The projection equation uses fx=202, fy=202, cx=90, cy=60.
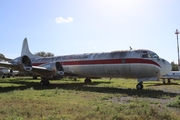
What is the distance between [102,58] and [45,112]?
1207cm

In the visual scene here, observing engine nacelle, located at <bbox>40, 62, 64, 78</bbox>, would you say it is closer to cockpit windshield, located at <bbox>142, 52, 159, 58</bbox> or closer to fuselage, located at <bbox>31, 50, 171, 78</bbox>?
fuselage, located at <bbox>31, 50, 171, 78</bbox>

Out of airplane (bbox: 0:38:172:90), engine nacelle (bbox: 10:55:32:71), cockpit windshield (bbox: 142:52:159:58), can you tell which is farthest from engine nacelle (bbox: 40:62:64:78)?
cockpit windshield (bbox: 142:52:159:58)

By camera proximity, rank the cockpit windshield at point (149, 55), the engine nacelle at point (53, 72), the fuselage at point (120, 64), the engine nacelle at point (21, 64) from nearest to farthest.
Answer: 1. the fuselage at point (120, 64)
2. the cockpit windshield at point (149, 55)
3. the engine nacelle at point (21, 64)
4. the engine nacelle at point (53, 72)

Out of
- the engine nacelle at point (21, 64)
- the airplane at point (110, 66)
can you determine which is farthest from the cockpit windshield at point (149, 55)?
the engine nacelle at point (21, 64)

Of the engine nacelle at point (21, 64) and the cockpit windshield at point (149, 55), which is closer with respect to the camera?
the cockpit windshield at point (149, 55)

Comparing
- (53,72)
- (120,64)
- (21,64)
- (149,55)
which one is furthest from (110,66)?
(21,64)

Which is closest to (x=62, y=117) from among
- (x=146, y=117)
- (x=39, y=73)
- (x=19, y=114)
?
(x=19, y=114)

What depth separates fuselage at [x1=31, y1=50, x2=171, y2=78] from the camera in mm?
15653

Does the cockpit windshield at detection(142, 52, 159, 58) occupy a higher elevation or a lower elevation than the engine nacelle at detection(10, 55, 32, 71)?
higher

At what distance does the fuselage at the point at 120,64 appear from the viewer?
616 inches

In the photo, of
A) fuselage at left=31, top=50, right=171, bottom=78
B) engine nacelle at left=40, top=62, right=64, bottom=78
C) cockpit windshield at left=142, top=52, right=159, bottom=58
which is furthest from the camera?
engine nacelle at left=40, top=62, right=64, bottom=78

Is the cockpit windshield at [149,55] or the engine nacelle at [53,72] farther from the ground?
the cockpit windshield at [149,55]

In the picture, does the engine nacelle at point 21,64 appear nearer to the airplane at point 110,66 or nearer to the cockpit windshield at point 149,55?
the airplane at point 110,66

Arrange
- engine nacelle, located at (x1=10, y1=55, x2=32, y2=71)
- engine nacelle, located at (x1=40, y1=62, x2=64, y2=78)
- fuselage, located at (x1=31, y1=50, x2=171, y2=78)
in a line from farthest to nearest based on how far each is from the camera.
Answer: engine nacelle, located at (x1=40, y1=62, x2=64, y2=78)
engine nacelle, located at (x1=10, y1=55, x2=32, y2=71)
fuselage, located at (x1=31, y1=50, x2=171, y2=78)
